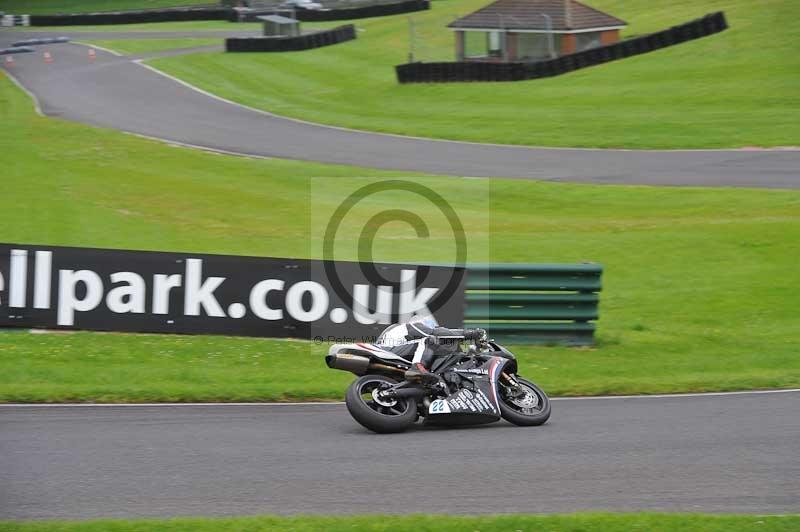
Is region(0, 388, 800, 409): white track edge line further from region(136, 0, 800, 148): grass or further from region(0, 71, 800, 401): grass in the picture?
region(136, 0, 800, 148): grass

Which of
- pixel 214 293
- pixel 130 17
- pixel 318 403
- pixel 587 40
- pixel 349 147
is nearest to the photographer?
pixel 318 403

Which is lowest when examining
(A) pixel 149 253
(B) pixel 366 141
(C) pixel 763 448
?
(C) pixel 763 448

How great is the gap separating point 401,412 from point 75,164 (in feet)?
68.2

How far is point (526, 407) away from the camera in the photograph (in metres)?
10.7

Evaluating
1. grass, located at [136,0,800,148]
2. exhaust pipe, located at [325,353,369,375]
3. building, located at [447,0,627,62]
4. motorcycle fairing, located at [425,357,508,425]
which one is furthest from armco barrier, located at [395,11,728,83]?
exhaust pipe, located at [325,353,369,375]

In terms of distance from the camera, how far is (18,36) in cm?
6141

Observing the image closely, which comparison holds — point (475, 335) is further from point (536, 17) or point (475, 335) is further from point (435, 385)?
point (536, 17)

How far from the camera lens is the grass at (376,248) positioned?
1283 centimetres

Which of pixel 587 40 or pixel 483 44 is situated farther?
pixel 483 44

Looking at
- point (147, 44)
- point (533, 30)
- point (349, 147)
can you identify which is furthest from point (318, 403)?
point (147, 44)

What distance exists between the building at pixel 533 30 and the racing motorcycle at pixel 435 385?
1398 inches

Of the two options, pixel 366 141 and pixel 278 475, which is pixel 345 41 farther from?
pixel 278 475

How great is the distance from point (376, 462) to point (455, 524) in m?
1.78

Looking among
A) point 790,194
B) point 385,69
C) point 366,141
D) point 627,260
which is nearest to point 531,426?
point 627,260
